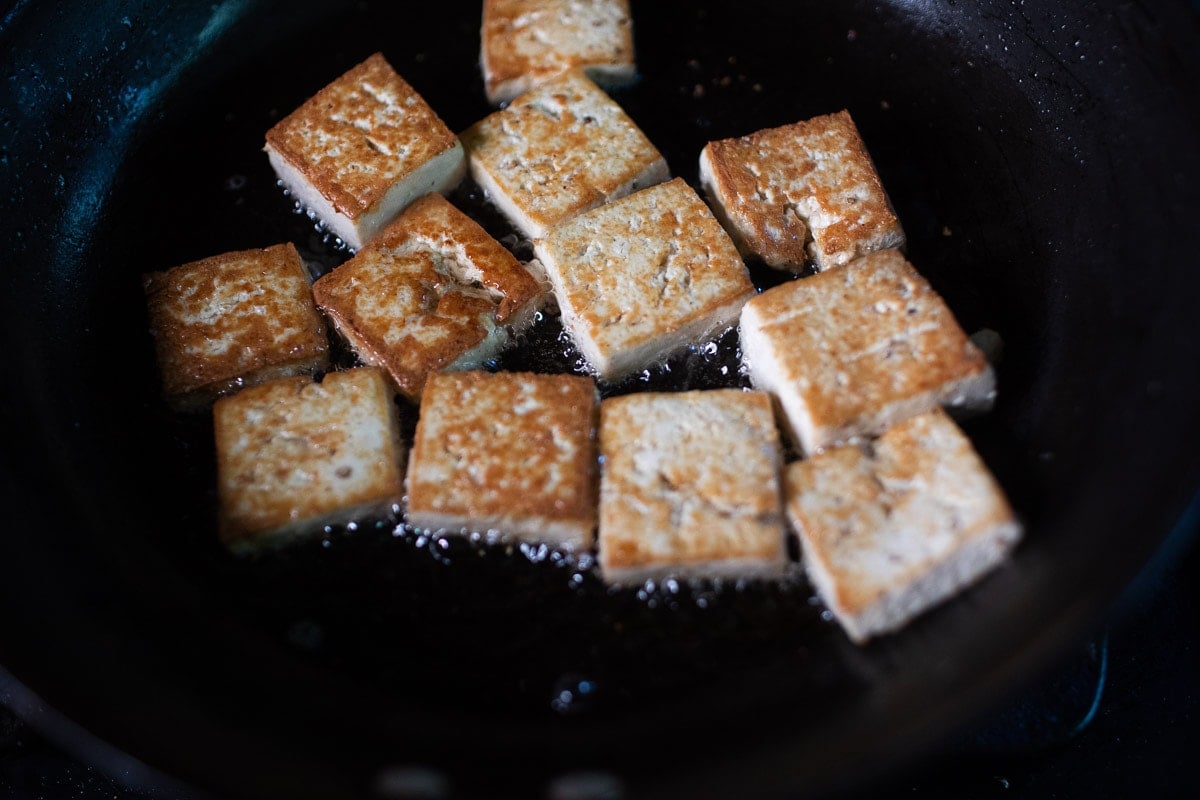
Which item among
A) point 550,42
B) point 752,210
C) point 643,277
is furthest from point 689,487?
point 550,42

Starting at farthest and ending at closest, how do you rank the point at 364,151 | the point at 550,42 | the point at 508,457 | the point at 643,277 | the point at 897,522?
the point at 550,42, the point at 364,151, the point at 643,277, the point at 508,457, the point at 897,522

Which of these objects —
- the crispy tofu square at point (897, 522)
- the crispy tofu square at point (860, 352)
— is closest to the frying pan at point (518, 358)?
the crispy tofu square at point (897, 522)

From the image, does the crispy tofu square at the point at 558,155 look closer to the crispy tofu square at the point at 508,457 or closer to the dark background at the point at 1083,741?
the crispy tofu square at the point at 508,457

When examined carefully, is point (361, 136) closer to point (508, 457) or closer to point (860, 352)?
point (508, 457)

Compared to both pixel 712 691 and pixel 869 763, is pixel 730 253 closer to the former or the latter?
pixel 712 691

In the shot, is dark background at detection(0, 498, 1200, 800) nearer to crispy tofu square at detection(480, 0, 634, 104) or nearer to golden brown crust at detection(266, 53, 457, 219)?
golden brown crust at detection(266, 53, 457, 219)

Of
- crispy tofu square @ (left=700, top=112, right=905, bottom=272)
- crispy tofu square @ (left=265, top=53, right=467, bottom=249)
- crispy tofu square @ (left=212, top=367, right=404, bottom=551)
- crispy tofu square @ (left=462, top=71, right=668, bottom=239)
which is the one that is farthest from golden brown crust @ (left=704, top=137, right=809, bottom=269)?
crispy tofu square @ (left=212, top=367, right=404, bottom=551)

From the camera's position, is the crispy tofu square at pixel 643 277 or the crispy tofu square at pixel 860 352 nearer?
the crispy tofu square at pixel 860 352
